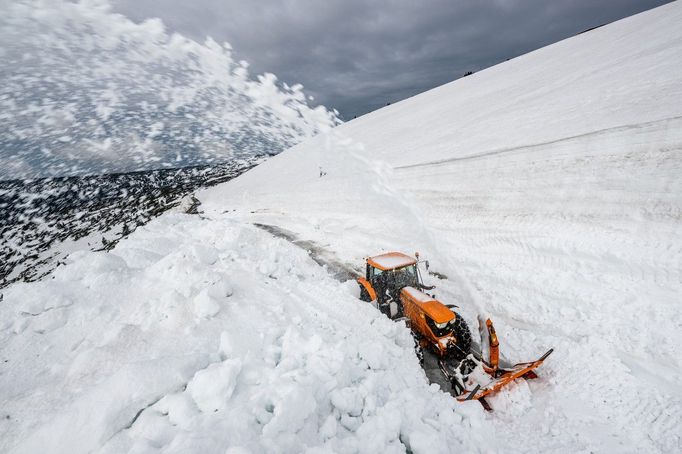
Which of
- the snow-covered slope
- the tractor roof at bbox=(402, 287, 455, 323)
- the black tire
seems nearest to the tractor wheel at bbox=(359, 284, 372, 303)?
the snow-covered slope

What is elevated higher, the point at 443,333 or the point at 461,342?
the point at 443,333

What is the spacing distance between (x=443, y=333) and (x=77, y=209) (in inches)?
2967

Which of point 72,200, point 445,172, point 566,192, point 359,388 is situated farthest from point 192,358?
point 72,200

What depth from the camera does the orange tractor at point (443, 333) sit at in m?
5.09

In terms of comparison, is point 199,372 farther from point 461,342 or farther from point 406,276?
point 406,276

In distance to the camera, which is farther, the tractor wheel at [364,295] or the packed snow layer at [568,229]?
the tractor wheel at [364,295]

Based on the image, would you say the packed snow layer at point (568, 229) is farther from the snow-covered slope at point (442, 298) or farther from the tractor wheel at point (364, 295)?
the tractor wheel at point (364, 295)

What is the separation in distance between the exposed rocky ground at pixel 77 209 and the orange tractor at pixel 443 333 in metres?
27.0

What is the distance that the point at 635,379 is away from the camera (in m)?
4.98

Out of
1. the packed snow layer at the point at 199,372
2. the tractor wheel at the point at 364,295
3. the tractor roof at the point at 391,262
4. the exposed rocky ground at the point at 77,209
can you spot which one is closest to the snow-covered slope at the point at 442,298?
the packed snow layer at the point at 199,372

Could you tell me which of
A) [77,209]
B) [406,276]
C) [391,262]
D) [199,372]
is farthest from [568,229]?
[77,209]

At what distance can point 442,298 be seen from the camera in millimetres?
8672

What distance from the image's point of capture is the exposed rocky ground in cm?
3288

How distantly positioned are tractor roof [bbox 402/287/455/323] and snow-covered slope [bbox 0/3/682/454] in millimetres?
697
